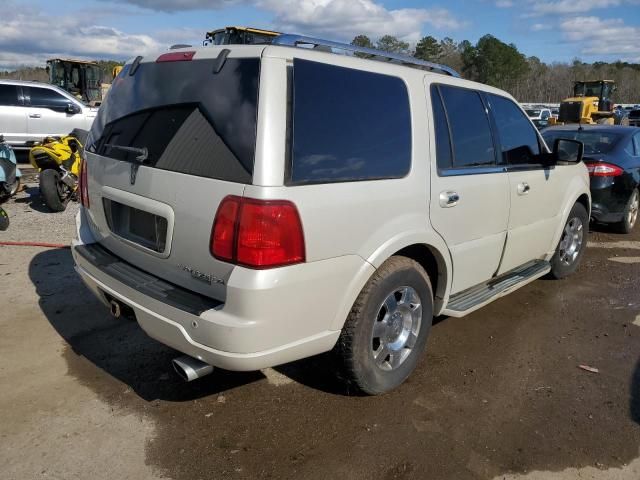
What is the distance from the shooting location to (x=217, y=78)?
109 inches

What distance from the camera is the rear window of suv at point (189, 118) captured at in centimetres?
260

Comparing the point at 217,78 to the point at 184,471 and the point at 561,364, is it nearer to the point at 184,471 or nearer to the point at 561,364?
the point at 184,471

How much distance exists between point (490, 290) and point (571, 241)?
2134mm

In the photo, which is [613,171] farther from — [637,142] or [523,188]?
[523,188]

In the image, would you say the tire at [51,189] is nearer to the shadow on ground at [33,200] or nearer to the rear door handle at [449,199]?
the shadow on ground at [33,200]

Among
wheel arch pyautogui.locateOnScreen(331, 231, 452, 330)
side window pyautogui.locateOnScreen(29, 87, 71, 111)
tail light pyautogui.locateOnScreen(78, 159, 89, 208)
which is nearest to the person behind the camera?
wheel arch pyautogui.locateOnScreen(331, 231, 452, 330)

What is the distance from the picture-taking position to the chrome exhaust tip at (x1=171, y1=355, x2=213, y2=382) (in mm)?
2760

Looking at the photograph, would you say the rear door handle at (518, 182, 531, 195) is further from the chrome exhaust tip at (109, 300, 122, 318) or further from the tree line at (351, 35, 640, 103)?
the tree line at (351, 35, 640, 103)

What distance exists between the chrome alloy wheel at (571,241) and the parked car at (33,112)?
11675mm

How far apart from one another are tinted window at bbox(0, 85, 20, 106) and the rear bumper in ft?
39.6

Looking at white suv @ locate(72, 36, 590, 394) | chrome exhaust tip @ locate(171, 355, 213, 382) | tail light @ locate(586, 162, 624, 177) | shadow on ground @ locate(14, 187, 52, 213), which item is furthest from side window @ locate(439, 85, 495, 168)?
shadow on ground @ locate(14, 187, 52, 213)

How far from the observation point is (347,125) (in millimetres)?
2918

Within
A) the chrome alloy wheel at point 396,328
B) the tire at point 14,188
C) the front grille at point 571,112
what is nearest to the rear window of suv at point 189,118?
the chrome alloy wheel at point 396,328

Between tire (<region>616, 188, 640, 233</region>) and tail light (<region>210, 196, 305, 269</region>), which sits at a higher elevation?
tail light (<region>210, 196, 305, 269</region>)
